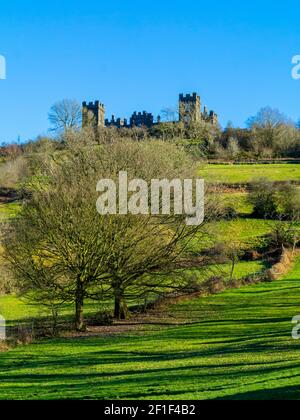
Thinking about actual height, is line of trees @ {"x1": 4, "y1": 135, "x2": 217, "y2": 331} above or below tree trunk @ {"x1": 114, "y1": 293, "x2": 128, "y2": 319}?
above

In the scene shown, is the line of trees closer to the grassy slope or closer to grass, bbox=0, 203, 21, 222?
grass, bbox=0, 203, 21, 222

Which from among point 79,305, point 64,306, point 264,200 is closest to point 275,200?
point 264,200

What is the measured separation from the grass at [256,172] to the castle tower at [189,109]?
10878 millimetres

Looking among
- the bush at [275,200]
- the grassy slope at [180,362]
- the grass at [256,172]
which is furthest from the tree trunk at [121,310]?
the grass at [256,172]

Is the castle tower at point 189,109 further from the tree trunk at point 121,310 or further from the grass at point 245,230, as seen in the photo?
the tree trunk at point 121,310

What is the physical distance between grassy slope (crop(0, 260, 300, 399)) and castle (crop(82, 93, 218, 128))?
6339 centimetres

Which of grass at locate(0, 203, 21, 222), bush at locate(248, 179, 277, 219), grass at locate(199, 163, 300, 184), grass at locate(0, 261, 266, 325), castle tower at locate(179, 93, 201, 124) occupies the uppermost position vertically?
castle tower at locate(179, 93, 201, 124)

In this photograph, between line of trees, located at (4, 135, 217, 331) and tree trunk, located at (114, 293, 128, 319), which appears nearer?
line of trees, located at (4, 135, 217, 331)

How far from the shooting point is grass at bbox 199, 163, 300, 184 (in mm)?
75375

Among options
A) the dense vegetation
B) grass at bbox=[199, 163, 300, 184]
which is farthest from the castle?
the dense vegetation

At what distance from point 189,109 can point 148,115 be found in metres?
36.1

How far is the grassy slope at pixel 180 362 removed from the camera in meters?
14.9

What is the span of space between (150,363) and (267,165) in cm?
7124

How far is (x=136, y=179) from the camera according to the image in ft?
103
